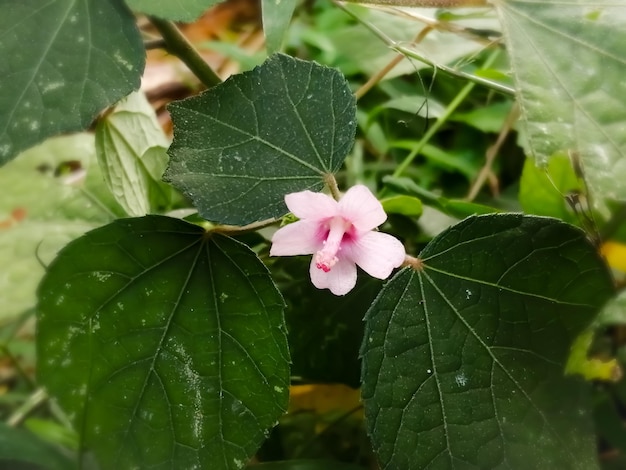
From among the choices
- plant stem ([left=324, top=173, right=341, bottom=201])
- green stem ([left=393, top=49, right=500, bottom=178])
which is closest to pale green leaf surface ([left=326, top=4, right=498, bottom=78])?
green stem ([left=393, top=49, right=500, bottom=178])

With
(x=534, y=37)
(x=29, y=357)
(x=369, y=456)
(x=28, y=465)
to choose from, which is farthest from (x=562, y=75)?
(x=29, y=357)

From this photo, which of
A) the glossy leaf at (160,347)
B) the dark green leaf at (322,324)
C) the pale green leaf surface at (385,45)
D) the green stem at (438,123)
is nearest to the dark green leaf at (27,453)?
the glossy leaf at (160,347)

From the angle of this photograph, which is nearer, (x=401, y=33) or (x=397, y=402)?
(x=397, y=402)

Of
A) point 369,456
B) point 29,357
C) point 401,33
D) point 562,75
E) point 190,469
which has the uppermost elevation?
point 562,75

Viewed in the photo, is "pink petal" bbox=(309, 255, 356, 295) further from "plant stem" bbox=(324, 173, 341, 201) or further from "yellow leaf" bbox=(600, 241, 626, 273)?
"yellow leaf" bbox=(600, 241, 626, 273)

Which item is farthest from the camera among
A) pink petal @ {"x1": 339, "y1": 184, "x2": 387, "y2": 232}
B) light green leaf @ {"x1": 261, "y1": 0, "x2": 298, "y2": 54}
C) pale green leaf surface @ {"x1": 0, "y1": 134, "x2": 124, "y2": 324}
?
pale green leaf surface @ {"x1": 0, "y1": 134, "x2": 124, "y2": 324}

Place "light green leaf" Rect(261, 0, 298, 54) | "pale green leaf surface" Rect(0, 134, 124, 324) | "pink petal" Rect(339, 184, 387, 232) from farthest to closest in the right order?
"pale green leaf surface" Rect(0, 134, 124, 324)
"light green leaf" Rect(261, 0, 298, 54)
"pink petal" Rect(339, 184, 387, 232)

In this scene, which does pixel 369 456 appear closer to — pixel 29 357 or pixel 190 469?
pixel 190 469
